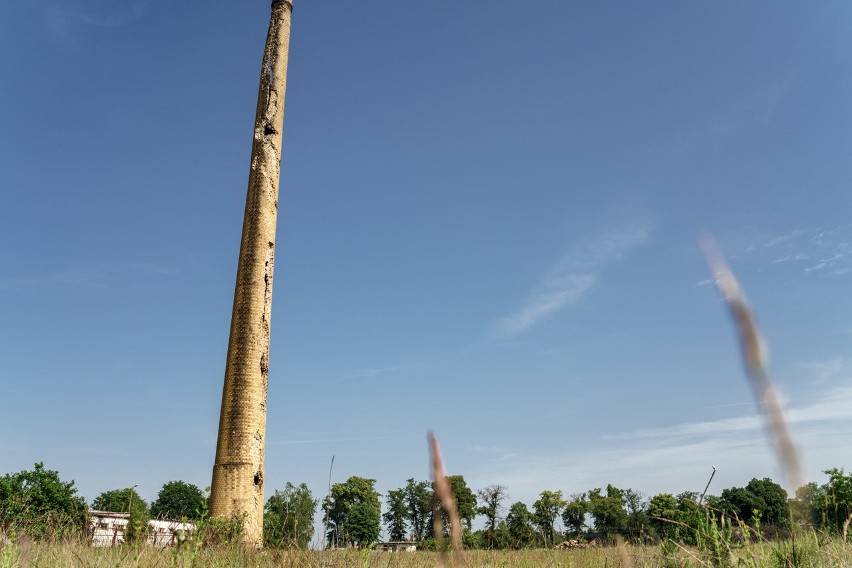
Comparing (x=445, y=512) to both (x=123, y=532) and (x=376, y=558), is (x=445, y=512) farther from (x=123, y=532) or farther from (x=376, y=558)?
(x=123, y=532)

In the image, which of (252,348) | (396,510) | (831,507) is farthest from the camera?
(396,510)

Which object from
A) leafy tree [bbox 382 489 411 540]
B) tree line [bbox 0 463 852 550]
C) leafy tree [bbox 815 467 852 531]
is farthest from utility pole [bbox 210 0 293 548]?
leafy tree [bbox 382 489 411 540]

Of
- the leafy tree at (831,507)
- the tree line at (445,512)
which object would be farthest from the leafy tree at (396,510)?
the leafy tree at (831,507)

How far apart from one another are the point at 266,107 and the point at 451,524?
1525cm

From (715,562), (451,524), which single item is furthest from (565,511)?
(451,524)

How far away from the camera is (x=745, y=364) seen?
75 centimetres

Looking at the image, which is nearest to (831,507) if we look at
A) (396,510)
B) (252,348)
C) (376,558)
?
(376,558)

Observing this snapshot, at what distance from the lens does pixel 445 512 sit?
929mm

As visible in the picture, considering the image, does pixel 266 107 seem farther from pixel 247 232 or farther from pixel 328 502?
pixel 328 502

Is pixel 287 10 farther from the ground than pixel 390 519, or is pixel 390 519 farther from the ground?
pixel 287 10

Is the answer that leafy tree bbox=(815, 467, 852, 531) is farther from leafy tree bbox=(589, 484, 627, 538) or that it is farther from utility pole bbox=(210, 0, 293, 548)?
leafy tree bbox=(589, 484, 627, 538)

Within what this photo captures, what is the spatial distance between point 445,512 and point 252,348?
11.9 m

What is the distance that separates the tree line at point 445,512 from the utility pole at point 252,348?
70 cm

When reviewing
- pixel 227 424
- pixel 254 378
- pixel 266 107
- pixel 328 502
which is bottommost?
pixel 328 502
